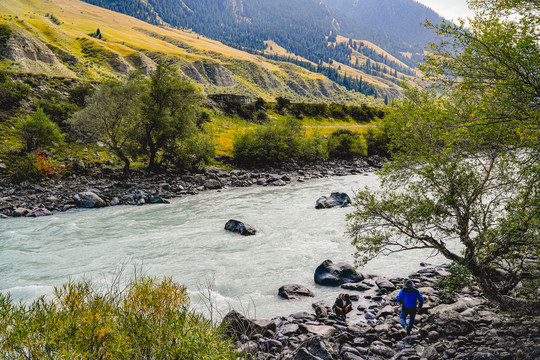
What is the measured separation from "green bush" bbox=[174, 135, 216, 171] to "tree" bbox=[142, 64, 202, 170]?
1.66m

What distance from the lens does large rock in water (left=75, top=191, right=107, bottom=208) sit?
26.8 meters

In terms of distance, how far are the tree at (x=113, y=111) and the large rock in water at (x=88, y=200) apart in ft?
22.7

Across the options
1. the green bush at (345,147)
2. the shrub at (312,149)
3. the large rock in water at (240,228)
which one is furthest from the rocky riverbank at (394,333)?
the green bush at (345,147)

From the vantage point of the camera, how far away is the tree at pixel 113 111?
3106 centimetres

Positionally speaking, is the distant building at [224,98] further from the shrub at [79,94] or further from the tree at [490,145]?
the tree at [490,145]

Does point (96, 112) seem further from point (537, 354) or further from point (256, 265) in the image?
point (537, 354)

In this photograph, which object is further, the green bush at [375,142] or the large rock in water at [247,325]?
the green bush at [375,142]

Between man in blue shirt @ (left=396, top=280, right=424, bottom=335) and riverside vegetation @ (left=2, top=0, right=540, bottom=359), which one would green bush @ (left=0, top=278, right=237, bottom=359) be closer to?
riverside vegetation @ (left=2, top=0, right=540, bottom=359)

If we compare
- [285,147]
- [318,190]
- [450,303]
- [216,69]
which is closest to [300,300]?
[450,303]

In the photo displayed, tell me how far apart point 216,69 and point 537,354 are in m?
188

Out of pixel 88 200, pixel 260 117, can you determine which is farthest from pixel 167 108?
pixel 260 117

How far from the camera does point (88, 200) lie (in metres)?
26.9

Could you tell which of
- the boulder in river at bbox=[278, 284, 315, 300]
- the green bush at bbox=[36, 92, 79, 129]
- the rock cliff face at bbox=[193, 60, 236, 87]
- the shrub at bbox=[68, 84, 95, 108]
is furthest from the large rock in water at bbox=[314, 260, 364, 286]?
the rock cliff face at bbox=[193, 60, 236, 87]

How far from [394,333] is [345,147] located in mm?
53579
